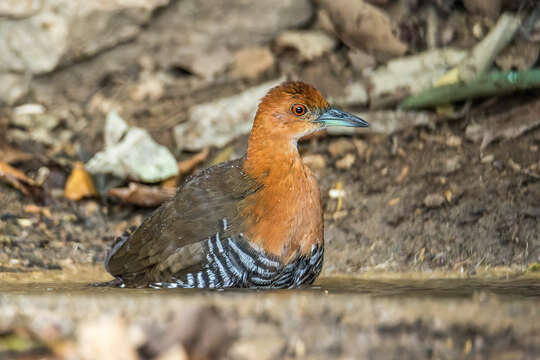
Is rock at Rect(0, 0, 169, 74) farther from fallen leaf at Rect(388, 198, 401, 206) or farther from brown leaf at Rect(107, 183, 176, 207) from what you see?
fallen leaf at Rect(388, 198, 401, 206)

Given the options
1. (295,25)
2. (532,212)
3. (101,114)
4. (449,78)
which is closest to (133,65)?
(101,114)

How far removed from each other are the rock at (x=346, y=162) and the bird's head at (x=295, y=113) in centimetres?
123

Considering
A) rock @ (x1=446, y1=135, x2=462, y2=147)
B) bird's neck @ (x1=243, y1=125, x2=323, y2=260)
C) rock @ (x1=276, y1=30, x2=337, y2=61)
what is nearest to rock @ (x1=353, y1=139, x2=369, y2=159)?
rock @ (x1=446, y1=135, x2=462, y2=147)

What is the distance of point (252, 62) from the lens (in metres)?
6.63

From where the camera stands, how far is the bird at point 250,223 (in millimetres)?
3826

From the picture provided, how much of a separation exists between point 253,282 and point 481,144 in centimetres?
235

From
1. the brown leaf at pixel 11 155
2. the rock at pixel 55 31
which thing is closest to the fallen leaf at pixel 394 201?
the rock at pixel 55 31

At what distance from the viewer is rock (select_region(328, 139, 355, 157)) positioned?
5.73 m

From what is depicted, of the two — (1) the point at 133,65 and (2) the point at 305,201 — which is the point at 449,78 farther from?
(1) the point at 133,65

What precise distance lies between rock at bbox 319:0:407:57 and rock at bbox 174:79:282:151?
2.46ft

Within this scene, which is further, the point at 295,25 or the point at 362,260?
the point at 295,25

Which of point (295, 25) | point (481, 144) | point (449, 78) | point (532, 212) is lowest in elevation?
point (532, 212)

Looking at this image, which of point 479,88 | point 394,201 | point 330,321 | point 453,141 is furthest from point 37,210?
point 330,321

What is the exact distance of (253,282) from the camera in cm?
384
